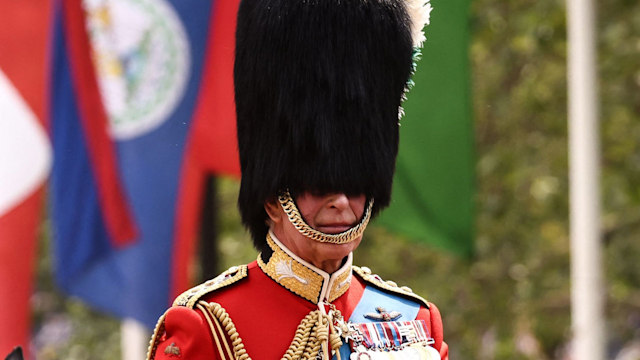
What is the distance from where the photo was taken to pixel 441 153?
24.9 ft

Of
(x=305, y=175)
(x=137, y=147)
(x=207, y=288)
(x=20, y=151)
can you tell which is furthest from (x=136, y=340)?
(x=305, y=175)

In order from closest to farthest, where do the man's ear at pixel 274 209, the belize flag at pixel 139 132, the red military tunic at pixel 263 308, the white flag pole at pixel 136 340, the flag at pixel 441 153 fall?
the red military tunic at pixel 263 308, the man's ear at pixel 274 209, the flag at pixel 441 153, the belize flag at pixel 139 132, the white flag pole at pixel 136 340

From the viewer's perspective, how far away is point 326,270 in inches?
154

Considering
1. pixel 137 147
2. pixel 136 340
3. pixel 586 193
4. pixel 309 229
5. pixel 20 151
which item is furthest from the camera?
→ pixel 586 193

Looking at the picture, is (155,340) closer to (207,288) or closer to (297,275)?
(207,288)

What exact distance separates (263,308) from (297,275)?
134 millimetres

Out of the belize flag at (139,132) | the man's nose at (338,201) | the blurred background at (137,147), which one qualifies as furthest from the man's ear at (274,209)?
the belize flag at (139,132)

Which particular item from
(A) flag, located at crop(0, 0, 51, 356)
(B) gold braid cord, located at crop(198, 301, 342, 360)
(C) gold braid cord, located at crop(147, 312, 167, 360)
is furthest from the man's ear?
(A) flag, located at crop(0, 0, 51, 356)

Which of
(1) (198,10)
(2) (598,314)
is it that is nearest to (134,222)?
(1) (198,10)

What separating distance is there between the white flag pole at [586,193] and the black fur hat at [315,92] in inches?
199

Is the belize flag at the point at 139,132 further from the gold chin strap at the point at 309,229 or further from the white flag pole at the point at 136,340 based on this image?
the gold chin strap at the point at 309,229

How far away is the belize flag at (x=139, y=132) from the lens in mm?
7602

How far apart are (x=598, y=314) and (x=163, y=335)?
17.5 feet

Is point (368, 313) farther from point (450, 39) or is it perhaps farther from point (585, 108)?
point (585, 108)
